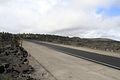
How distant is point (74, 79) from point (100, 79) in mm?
1386

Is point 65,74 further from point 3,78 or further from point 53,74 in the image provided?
point 3,78

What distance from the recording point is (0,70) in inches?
666

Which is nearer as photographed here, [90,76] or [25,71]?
[90,76]

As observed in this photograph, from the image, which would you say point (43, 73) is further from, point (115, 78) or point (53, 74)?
point (115, 78)

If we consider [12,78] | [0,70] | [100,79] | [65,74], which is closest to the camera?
[100,79]

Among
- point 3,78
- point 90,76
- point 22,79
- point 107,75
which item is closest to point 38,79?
point 22,79

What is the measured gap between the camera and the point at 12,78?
1430 centimetres

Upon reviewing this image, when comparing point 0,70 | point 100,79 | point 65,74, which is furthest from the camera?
point 0,70

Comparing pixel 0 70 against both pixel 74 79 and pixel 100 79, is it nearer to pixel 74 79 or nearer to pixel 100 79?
Answer: pixel 74 79

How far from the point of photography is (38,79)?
1455 centimetres

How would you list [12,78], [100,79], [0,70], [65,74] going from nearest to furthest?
[100,79], [12,78], [65,74], [0,70]

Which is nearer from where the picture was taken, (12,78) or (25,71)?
(12,78)

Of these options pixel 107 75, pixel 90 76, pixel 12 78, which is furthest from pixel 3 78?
pixel 107 75

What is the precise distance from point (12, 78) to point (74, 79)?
130 inches
